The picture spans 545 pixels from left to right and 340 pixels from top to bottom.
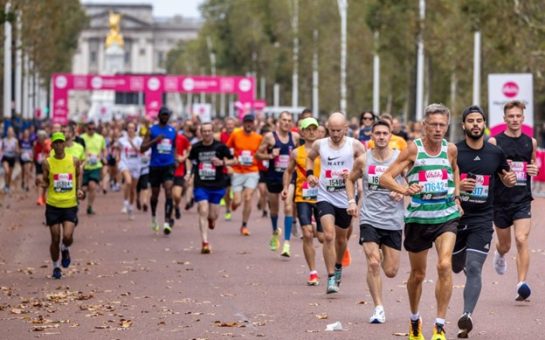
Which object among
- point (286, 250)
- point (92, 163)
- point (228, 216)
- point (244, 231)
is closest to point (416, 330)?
point (286, 250)

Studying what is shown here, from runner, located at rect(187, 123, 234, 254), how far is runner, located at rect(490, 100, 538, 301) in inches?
254

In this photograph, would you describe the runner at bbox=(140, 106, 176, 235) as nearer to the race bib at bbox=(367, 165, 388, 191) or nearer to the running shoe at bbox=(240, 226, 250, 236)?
the running shoe at bbox=(240, 226, 250, 236)

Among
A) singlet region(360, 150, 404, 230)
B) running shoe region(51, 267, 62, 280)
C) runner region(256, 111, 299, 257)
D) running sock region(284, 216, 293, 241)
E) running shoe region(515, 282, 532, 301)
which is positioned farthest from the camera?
runner region(256, 111, 299, 257)

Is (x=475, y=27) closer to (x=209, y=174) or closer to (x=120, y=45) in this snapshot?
(x=209, y=174)

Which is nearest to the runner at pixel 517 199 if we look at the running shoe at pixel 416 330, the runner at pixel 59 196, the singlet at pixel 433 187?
the singlet at pixel 433 187

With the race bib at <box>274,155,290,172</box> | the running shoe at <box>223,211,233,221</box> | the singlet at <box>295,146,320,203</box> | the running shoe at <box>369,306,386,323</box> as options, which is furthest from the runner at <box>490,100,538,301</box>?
the running shoe at <box>223,211,233,221</box>

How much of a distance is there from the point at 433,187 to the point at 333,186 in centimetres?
356

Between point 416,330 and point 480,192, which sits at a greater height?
point 480,192

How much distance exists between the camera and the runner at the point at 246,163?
77.2 feet

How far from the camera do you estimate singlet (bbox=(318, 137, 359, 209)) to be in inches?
583

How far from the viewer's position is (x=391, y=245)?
42.3 feet

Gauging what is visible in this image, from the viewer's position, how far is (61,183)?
56.1 feet

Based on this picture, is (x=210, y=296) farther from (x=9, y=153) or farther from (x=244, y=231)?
(x=9, y=153)

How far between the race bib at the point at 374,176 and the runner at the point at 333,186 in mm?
1657
